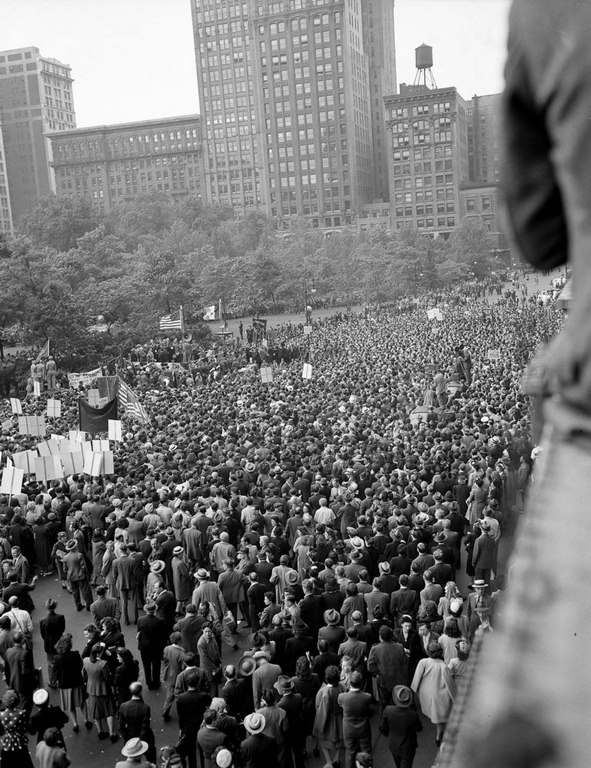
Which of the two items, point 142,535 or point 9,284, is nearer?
point 142,535

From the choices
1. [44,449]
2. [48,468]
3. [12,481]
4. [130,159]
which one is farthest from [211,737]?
[130,159]

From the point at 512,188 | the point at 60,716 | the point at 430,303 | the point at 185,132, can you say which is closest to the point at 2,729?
the point at 60,716

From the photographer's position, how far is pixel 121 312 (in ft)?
164

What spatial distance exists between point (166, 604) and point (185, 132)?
6127 inches

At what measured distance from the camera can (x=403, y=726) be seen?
7590mm

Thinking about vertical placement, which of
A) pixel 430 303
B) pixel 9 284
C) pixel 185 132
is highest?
pixel 185 132

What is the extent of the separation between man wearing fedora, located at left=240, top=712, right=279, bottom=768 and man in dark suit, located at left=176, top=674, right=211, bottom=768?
36.7 inches

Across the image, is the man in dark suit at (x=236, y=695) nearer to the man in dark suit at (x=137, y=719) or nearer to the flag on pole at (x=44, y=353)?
the man in dark suit at (x=137, y=719)

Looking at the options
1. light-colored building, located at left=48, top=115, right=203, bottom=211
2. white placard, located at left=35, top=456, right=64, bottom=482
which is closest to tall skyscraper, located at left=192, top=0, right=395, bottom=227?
light-colored building, located at left=48, top=115, right=203, bottom=211

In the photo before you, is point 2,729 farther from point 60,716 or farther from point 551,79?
point 551,79

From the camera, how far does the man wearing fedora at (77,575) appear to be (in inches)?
487

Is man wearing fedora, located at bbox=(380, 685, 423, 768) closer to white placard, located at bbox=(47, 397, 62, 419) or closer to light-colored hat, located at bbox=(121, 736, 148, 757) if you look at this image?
light-colored hat, located at bbox=(121, 736, 148, 757)

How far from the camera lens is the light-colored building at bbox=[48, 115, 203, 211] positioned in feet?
511

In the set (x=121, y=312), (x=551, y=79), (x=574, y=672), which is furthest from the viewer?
(x=121, y=312)
